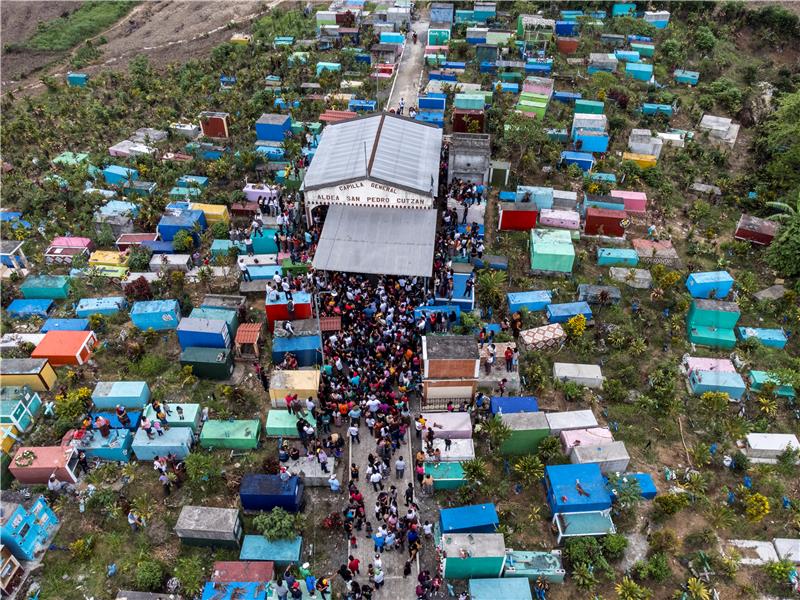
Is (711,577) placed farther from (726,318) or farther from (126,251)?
(126,251)

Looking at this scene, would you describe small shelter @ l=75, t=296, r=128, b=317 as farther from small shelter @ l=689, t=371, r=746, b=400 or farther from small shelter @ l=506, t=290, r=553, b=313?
small shelter @ l=689, t=371, r=746, b=400

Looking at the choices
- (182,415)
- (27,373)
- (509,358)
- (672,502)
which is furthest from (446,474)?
(27,373)

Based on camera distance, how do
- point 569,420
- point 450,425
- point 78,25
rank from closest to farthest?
point 450,425 < point 569,420 < point 78,25

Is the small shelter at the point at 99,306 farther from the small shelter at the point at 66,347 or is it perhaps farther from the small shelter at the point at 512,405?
the small shelter at the point at 512,405

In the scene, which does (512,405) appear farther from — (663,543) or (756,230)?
(756,230)

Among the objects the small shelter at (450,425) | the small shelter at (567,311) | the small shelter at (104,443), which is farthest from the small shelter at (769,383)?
the small shelter at (104,443)

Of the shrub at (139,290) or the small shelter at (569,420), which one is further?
the shrub at (139,290)
